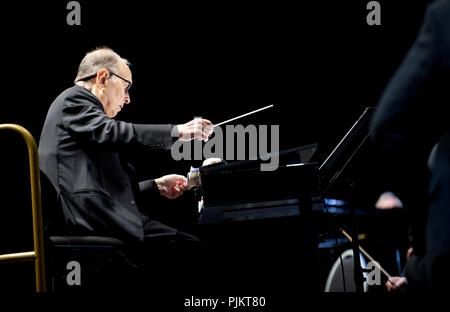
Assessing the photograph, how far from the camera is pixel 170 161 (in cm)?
398

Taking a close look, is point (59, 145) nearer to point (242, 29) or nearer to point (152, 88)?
point (152, 88)

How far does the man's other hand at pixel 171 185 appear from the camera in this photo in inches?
105

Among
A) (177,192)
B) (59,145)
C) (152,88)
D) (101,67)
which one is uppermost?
(152,88)

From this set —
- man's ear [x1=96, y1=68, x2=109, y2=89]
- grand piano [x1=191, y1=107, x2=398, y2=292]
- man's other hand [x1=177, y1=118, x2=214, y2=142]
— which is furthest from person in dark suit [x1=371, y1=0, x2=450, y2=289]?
man's ear [x1=96, y1=68, x2=109, y2=89]

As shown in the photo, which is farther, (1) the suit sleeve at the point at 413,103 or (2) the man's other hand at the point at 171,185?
(2) the man's other hand at the point at 171,185

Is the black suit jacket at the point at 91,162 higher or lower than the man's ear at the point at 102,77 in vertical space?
lower

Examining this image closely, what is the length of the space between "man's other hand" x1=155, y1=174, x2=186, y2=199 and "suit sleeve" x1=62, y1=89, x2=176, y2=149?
0.53m

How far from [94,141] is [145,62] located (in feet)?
6.29

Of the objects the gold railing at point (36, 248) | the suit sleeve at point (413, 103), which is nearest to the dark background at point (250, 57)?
the gold railing at point (36, 248)

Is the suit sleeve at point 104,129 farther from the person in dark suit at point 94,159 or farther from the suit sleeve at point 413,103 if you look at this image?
the suit sleeve at point 413,103

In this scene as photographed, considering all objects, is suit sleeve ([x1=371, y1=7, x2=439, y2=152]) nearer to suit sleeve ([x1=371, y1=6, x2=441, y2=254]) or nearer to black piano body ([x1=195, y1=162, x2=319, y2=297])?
suit sleeve ([x1=371, y1=6, x2=441, y2=254])

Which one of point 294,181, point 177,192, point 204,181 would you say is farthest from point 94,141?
point 294,181

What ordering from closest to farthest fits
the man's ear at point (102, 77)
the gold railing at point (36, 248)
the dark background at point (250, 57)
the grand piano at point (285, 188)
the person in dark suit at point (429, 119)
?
the person in dark suit at point (429, 119) < the gold railing at point (36, 248) < the grand piano at point (285, 188) < the man's ear at point (102, 77) < the dark background at point (250, 57)

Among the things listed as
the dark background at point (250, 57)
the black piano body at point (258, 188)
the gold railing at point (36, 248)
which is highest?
the dark background at point (250, 57)
